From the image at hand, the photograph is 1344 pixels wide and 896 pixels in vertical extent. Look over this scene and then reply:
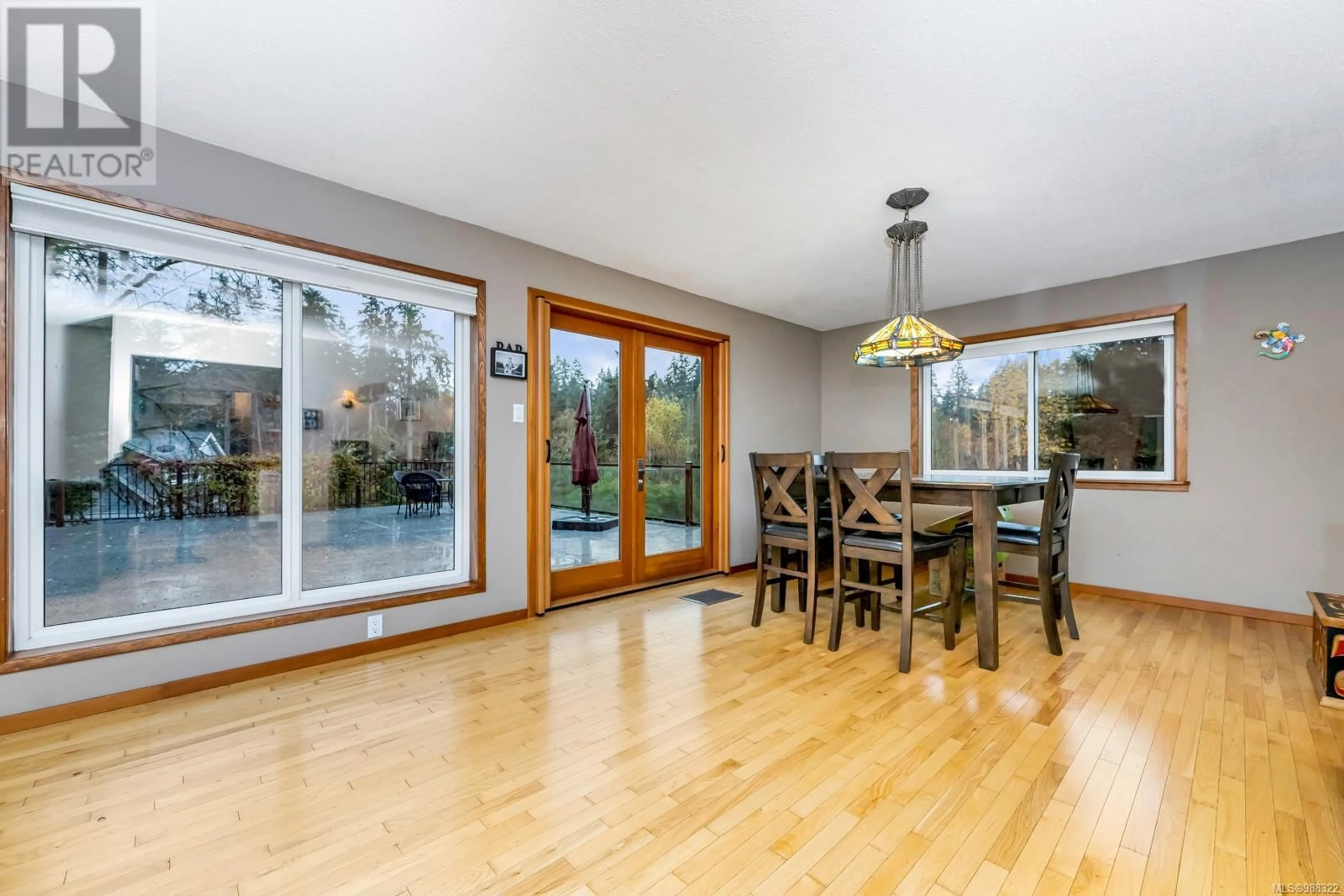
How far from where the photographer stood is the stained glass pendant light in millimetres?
2963

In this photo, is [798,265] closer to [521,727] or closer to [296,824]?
[521,727]

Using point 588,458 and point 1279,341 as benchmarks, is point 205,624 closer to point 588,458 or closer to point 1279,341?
point 588,458

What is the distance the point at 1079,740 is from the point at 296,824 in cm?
262

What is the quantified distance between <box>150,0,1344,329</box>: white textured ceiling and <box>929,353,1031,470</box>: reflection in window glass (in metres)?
1.46

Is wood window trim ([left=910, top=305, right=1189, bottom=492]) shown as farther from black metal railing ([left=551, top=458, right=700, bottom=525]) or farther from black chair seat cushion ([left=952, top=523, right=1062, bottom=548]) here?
black metal railing ([left=551, top=458, right=700, bottom=525])

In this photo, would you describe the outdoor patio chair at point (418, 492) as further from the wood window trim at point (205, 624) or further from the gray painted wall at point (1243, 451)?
the gray painted wall at point (1243, 451)

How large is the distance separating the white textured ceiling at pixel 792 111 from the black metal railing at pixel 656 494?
1636 mm

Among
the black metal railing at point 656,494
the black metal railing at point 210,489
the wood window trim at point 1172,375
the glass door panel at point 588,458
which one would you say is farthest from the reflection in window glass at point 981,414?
the black metal railing at point 210,489

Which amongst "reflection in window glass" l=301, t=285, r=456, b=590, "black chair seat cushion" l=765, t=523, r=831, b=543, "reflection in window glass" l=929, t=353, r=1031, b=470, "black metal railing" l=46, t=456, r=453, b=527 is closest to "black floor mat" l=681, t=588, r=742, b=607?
"black chair seat cushion" l=765, t=523, r=831, b=543

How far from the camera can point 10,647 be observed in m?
2.10

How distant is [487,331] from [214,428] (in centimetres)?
144

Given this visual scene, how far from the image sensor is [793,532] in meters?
3.38

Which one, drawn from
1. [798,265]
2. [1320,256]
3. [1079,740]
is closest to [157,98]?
[798,265]

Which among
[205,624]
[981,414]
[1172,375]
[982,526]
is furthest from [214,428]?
[1172,375]
